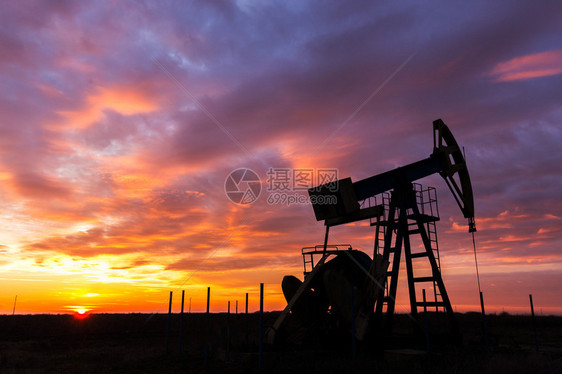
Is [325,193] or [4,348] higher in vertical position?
[325,193]

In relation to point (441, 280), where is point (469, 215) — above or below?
above

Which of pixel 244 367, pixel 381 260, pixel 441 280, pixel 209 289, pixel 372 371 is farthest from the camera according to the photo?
pixel 441 280

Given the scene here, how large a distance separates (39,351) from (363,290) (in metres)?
19.1

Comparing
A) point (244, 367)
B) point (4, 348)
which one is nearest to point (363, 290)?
point (244, 367)

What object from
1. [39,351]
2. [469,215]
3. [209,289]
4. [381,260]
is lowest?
[39,351]

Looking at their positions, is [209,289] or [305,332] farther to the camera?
[305,332]

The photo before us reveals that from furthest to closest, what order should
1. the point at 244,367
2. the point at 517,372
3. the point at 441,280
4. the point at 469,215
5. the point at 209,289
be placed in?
the point at 469,215, the point at 441,280, the point at 209,289, the point at 244,367, the point at 517,372

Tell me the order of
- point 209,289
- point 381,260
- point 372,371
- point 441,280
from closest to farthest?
point 372,371, point 209,289, point 381,260, point 441,280

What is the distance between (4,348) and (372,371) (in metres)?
23.9

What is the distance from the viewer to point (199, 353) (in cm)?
1861

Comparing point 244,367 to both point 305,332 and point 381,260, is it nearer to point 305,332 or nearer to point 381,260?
point 305,332

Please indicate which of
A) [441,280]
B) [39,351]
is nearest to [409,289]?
[441,280]

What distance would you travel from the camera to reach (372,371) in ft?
42.3

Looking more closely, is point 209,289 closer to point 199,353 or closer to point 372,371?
point 199,353
